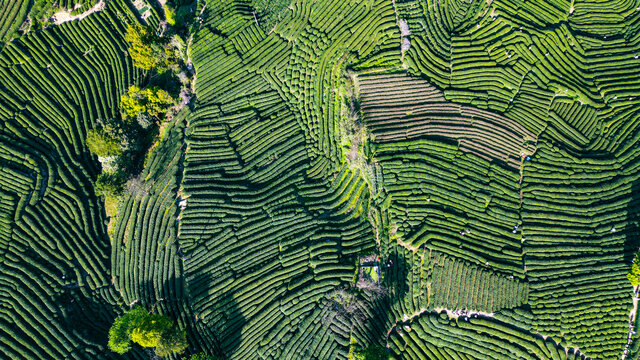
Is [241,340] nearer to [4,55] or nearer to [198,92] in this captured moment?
[198,92]

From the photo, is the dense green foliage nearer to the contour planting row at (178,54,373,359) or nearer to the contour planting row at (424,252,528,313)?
the contour planting row at (178,54,373,359)

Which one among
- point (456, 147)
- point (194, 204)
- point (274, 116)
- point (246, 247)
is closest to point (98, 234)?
point (194, 204)

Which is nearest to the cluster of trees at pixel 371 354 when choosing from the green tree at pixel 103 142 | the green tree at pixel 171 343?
the green tree at pixel 171 343

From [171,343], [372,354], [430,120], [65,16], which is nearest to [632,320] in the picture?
[372,354]

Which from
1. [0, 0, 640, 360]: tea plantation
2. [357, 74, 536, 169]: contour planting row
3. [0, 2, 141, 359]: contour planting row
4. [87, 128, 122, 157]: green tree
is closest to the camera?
[0, 0, 640, 360]: tea plantation

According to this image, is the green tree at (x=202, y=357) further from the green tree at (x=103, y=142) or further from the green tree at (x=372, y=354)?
the green tree at (x=103, y=142)

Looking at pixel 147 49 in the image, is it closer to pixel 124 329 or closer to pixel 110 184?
pixel 110 184

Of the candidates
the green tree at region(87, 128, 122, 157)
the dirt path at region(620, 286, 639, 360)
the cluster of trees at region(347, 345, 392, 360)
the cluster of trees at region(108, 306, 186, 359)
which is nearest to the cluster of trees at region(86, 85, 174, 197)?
the green tree at region(87, 128, 122, 157)
